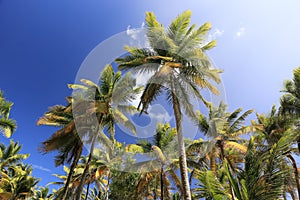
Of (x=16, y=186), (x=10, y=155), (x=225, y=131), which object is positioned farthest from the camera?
(x=10, y=155)

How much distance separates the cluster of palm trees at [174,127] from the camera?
4215 millimetres

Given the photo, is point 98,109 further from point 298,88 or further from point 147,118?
point 298,88

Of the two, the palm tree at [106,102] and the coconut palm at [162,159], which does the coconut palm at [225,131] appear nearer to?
the coconut palm at [162,159]

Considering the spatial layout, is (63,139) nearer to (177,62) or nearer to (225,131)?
(177,62)

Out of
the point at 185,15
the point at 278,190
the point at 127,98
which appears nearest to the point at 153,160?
the point at 127,98

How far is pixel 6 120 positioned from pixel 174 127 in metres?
13.1

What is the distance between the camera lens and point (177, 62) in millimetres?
10203

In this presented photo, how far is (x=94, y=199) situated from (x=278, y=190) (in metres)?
31.3

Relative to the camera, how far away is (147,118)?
921cm

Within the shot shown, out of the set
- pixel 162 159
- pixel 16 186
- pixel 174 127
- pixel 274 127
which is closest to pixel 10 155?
pixel 16 186

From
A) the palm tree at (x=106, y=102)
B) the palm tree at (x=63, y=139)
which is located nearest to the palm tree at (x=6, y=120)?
the palm tree at (x=63, y=139)

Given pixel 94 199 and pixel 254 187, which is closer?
pixel 254 187

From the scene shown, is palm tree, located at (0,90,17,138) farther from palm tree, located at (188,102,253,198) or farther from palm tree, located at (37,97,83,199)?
palm tree, located at (188,102,253,198)

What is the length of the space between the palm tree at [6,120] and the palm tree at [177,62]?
10816mm
